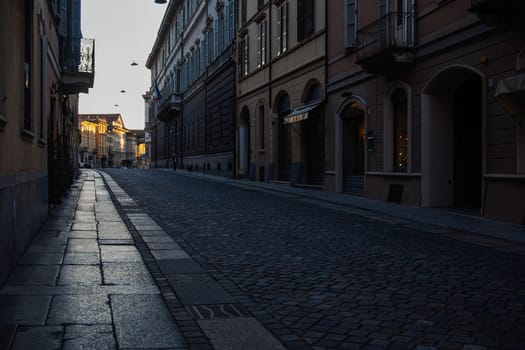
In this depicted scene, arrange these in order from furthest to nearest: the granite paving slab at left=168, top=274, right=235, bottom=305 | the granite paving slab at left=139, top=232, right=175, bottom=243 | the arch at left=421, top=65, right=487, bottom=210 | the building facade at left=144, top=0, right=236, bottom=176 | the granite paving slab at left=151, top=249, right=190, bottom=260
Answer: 1. the building facade at left=144, top=0, right=236, bottom=176
2. the arch at left=421, top=65, right=487, bottom=210
3. the granite paving slab at left=139, top=232, right=175, bottom=243
4. the granite paving slab at left=151, top=249, right=190, bottom=260
5. the granite paving slab at left=168, top=274, right=235, bottom=305

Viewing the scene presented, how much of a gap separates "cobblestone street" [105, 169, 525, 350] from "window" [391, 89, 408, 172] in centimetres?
543

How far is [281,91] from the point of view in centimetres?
2592

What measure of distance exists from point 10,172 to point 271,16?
73.6ft

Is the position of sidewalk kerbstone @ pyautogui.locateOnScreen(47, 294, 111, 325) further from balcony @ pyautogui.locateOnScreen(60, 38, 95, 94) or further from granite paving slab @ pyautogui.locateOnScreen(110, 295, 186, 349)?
balcony @ pyautogui.locateOnScreen(60, 38, 95, 94)

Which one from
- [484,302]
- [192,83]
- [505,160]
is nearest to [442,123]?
[505,160]

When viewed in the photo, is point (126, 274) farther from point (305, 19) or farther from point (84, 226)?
point (305, 19)

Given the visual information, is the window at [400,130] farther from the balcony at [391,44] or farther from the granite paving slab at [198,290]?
the granite paving slab at [198,290]

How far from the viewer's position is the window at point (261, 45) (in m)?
28.3

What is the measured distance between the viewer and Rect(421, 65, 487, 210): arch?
14500 mm

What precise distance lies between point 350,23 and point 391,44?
419cm

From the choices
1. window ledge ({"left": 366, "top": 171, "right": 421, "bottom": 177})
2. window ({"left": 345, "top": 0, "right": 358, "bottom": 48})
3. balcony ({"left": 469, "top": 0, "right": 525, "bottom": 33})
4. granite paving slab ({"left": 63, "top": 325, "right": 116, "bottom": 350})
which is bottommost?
granite paving slab ({"left": 63, "top": 325, "right": 116, "bottom": 350})

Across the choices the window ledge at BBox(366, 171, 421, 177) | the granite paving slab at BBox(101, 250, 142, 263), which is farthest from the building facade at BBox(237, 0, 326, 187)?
the granite paving slab at BBox(101, 250, 142, 263)

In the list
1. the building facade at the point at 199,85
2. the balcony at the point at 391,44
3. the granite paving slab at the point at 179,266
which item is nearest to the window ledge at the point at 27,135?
the granite paving slab at the point at 179,266

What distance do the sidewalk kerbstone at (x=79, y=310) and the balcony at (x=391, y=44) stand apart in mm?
11903
